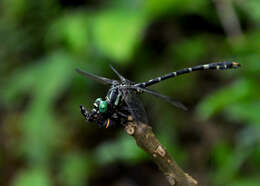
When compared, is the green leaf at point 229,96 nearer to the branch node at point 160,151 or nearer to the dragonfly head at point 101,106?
the dragonfly head at point 101,106

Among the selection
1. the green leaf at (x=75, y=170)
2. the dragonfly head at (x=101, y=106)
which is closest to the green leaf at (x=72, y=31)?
the green leaf at (x=75, y=170)

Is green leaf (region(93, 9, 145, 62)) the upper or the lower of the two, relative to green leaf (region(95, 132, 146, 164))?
upper

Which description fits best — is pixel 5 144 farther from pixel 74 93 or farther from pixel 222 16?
pixel 222 16

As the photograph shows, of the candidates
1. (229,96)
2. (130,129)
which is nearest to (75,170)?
(229,96)

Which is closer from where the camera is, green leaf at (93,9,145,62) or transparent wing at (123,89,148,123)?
transparent wing at (123,89,148,123)

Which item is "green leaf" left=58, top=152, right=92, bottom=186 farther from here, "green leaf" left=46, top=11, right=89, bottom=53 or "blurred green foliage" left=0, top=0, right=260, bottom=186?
"green leaf" left=46, top=11, right=89, bottom=53

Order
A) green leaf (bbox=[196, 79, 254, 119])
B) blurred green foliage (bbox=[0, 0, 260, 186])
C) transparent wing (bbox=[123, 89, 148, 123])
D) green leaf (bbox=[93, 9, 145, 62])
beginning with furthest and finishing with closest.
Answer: blurred green foliage (bbox=[0, 0, 260, 186]) < green leaf (bbox=[93, 9, 145, 62]) < green leaf (bbox=[196, 79, 254, 119]) < transparent wing (bbox=[123, 89, 148, 123])

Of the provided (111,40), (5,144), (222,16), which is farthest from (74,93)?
(222,16)

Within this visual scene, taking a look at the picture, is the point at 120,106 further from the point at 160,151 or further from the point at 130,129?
the point at 160,151

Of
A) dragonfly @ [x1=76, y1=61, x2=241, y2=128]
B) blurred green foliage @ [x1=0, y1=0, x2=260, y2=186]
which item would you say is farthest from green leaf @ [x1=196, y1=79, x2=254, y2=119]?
dragonfly @ [x1=76, y1=61, x2=241, y2=128]
